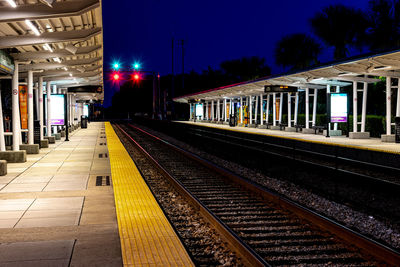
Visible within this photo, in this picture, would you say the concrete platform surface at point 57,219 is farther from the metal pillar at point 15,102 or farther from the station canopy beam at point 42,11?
the station canopy beam at point 42,11

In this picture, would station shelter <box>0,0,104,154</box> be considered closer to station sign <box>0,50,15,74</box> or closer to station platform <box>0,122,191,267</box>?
station sign <box>0,50,15,74</box>

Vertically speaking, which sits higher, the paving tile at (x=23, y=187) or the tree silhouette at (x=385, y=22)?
the tree silhouette at (x=385, y=22)

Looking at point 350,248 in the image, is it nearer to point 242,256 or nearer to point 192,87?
point 242,256

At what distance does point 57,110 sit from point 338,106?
12.9 m

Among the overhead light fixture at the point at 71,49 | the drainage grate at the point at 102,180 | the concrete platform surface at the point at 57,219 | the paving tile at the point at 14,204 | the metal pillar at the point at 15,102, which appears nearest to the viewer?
the concrete platform surface at the point at 57,219

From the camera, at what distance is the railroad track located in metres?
5.28

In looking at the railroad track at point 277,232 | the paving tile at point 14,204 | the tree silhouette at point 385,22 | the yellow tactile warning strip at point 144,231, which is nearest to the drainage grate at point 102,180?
the yellow tactile warning strip at point 144,231

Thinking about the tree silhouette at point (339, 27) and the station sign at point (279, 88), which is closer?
the station sign at point (279, 88)

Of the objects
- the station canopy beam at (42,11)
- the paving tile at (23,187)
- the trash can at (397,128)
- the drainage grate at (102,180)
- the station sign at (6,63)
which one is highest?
the station canopy beam at (42,11)

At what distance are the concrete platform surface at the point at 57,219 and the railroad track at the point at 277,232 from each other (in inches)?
61.5

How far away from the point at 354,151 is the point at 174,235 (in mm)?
10931

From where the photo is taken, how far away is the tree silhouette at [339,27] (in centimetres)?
4912

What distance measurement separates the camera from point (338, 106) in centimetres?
2208

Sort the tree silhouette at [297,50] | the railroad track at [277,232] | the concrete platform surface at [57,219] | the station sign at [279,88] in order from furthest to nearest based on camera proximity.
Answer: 1. the tree silhouette at [297,50]
2. the station sign at [279,88]
3. the railroad track at [277,232]
4. the concrete platform surface at [57,219]
